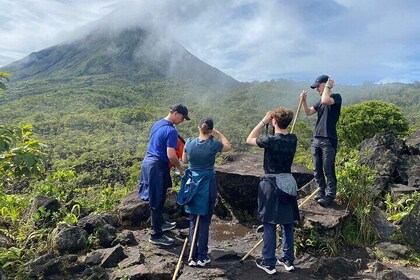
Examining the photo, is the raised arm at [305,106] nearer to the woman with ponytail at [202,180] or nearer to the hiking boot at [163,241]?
the woman with ponytail at [202,180]

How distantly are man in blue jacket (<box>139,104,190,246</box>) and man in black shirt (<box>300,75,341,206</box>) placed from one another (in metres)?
1.80

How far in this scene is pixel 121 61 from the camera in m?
158

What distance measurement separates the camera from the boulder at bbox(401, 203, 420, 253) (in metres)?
5.50

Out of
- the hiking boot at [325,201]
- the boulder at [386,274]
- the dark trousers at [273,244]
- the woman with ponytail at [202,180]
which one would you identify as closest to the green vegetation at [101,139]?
the hiking boot at [325,201]

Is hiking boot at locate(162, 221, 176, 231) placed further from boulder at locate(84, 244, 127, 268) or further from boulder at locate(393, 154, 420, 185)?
boulder at locate(393, 154, 420, 185)

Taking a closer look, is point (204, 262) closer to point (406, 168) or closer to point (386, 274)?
point (386, 274)

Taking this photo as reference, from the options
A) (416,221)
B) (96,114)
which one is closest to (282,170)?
(416,221)

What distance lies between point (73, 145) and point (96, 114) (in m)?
30.4

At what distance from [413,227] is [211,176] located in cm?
285

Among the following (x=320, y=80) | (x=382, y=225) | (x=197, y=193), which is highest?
(x=320, y=80)

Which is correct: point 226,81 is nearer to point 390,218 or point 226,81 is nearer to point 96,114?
point 96,114

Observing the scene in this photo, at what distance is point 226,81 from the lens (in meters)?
172

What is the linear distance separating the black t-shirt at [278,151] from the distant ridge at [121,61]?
141884 millimetres

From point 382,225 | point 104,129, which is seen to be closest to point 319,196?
point 382,225
